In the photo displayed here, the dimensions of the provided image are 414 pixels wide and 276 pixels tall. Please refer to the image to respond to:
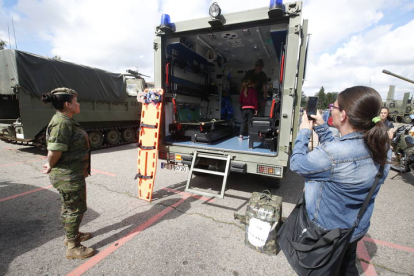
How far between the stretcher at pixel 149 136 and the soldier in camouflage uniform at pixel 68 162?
124 centimetres

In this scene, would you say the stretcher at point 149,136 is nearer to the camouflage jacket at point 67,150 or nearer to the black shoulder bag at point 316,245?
the camouflage jacket at point 67,150

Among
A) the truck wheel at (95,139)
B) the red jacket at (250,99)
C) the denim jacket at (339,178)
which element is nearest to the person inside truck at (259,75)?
the red jacket at (250,99)

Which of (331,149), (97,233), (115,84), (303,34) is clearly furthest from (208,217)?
(115,84)

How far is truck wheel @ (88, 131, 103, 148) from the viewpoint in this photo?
7762mm

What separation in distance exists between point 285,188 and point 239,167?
5.68 ft

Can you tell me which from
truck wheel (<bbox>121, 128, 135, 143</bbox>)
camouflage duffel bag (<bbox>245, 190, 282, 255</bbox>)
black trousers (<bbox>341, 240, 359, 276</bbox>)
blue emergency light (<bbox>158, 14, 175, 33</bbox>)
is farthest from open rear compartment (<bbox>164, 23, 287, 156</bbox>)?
truck wheel (<bbox>121, 128, 135, 143</bbox>)

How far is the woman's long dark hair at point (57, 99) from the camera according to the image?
205cm

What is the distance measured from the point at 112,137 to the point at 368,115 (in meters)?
9.06

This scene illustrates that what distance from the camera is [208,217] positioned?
3113 millimetres

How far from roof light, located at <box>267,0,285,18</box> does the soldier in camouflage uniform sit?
2.74 m

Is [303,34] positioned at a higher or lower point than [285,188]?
higher

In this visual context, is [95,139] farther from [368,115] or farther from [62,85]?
[368,115]

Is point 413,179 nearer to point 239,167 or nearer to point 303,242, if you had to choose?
point 239,167

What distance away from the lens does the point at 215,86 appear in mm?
6621
